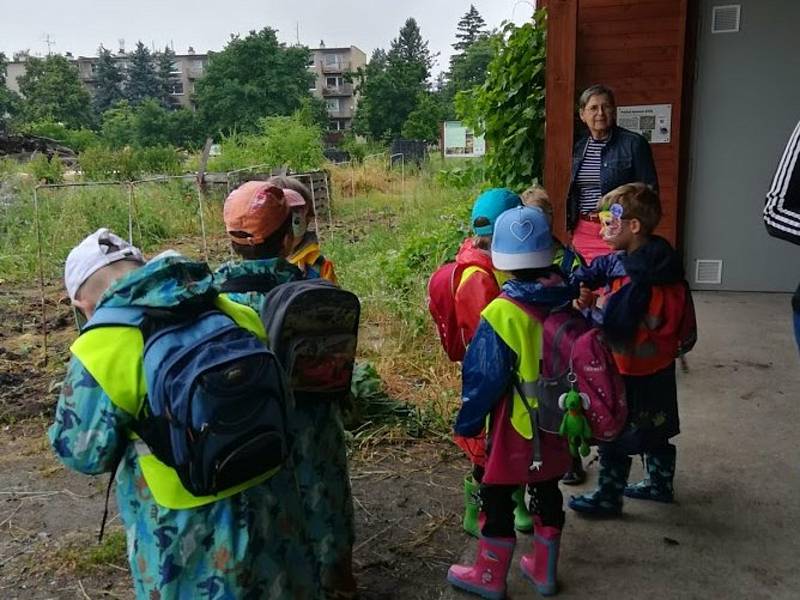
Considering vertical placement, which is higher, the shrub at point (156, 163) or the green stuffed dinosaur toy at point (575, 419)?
the shrub at point (156, 163)

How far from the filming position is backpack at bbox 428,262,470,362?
2.70 meters

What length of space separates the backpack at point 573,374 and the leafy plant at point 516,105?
372 cm

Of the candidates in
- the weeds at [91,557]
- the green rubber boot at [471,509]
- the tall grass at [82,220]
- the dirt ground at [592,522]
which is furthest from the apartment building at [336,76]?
the green rubber boot at [471,509]

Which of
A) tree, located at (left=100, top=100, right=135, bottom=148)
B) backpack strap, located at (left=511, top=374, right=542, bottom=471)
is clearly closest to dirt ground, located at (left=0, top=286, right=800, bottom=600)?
backpack strap, located at (left=511, top=374, right=542, bottom=471)

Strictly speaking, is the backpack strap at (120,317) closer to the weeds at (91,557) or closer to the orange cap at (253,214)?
the orange cap at (253,214)

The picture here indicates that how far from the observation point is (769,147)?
6.30 meters

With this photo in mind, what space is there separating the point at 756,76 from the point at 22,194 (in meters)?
10.2

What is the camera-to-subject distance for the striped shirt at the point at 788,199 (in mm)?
2080

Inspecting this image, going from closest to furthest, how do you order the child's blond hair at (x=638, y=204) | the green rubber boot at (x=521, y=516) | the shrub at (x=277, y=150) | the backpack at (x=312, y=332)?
the backpack at (x=312, y=332)
the child's blond hair at (x=638, y=204)
the green rubber boot at (x=521, y=516)
the shrub at (x=277, y=150)

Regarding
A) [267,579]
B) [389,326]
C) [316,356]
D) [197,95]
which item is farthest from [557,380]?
[197,95]

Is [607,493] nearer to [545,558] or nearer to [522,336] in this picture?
[545,558]

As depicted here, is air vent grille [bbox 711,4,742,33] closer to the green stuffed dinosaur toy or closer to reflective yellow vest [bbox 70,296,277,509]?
the green stuffed dinosaur toy

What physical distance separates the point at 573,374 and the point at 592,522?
1.01 m

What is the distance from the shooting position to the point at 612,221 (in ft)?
9.41
